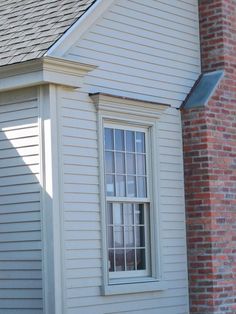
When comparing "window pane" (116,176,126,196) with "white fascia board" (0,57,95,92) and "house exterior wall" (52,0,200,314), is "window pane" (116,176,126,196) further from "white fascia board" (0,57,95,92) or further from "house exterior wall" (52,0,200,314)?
"white fascia board" (0,57,95,92)

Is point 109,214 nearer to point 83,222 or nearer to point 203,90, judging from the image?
point 83,222

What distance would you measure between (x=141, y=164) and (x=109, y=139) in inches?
29.6

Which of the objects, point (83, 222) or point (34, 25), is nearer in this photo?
point (83, 222)

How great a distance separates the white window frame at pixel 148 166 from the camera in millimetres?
10609

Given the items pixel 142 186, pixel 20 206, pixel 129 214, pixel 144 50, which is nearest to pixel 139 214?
pixel 129 214

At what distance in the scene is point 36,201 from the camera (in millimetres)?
10008

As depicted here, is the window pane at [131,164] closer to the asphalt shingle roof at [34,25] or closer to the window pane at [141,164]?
the window pane at [141,164]

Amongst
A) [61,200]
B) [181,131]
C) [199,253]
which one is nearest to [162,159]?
[181,131]

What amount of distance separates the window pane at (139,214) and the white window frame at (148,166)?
114 millimetres

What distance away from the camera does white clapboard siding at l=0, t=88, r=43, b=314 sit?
32.7 ft

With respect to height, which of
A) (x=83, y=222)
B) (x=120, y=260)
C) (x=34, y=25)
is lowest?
(x=120, y=260)

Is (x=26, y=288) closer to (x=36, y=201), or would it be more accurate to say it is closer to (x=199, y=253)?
(x=36, y=201)

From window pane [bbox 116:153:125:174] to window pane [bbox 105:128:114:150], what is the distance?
18 cm

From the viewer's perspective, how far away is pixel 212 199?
11859 mm
